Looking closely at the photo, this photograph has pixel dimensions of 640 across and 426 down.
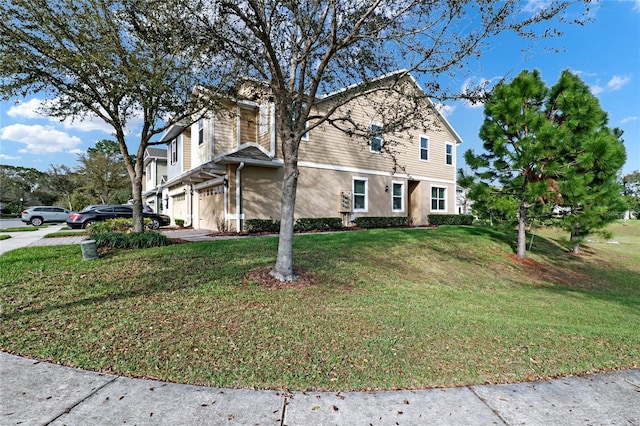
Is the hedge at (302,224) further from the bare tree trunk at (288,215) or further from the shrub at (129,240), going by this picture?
the bare tree trunk at (288,215)

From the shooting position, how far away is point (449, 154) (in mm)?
20672

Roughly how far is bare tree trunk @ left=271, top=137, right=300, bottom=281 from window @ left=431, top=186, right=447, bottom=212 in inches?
596

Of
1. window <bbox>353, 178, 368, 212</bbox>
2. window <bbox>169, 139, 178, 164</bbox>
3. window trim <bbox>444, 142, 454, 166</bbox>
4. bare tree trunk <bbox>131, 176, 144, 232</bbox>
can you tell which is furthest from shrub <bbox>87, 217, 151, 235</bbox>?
window trim <bbox>444, 142, 454, 166</bbox>

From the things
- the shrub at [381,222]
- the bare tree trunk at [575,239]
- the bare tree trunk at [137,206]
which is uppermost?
the bare tree trunk at [137,206]

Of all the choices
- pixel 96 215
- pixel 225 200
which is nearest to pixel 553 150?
pixel 225 200

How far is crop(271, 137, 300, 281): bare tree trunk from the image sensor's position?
620 cm

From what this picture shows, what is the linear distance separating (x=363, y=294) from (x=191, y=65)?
651cm

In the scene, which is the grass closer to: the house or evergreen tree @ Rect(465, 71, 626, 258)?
evergreen tree @ Rect(465, 71, 626, 258)

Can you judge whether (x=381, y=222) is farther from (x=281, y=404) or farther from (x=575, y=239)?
(x=281, y=404)

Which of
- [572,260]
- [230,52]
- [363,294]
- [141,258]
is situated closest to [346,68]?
[230,52]

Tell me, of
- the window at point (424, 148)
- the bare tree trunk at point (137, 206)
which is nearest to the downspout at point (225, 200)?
the bare tree trunk at point (137, 206)

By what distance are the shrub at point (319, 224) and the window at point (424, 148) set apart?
7442mm

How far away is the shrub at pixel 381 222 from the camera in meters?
15.7

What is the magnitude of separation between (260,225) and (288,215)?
6819mm
